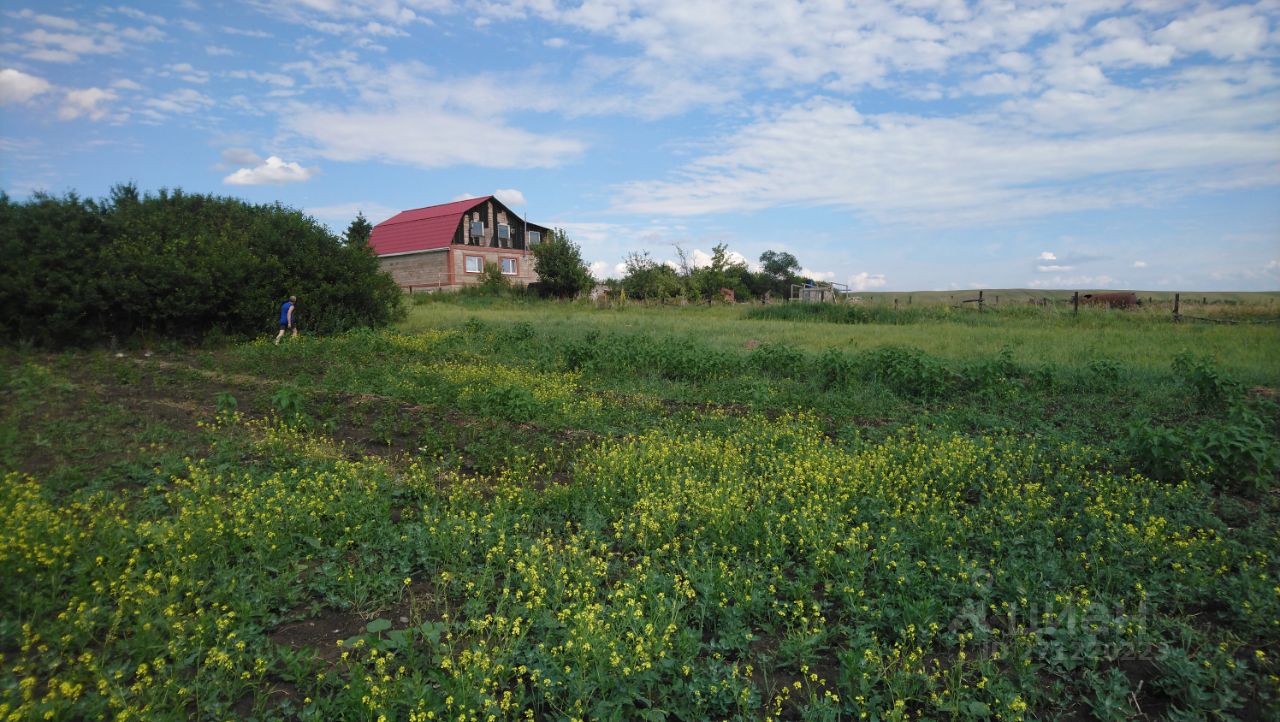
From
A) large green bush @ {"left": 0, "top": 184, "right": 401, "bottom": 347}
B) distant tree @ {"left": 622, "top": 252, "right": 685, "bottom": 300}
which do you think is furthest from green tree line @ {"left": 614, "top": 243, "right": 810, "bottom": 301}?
large green bush @ {"left": 0, "top": 184, "right": 401, "bottom": 347}

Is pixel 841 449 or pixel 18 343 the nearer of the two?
pixel 841 449

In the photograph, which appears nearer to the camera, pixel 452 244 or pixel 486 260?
pixel 452 244

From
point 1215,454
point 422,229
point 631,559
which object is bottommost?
point 631,559

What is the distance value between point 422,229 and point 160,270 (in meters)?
32.3

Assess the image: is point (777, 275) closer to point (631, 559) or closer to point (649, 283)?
point (649, 283)

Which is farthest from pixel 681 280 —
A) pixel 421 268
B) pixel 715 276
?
pixel 421 268

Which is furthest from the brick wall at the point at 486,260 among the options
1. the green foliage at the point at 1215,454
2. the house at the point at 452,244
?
the green foliage at the point at 1215,454

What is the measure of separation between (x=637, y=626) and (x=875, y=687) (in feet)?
4.66

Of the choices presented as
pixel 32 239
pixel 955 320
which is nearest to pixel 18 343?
pixel 32 239

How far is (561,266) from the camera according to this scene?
40.3 meters

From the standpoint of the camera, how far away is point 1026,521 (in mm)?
5605

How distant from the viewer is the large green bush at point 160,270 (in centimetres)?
1619

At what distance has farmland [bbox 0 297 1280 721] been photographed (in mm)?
3607

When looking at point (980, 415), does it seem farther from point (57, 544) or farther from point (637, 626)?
point (57, 544)
